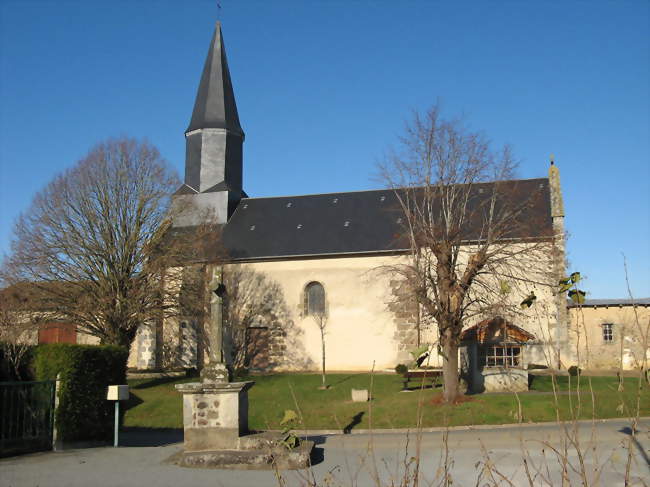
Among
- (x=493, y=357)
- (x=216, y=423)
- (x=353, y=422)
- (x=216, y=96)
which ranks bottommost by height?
(x=353, y=422)

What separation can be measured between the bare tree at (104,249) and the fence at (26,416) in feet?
36.1

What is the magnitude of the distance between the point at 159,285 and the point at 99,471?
14.8 m

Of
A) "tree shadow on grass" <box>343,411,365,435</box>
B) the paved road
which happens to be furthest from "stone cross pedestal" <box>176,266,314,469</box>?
"tree shadow on grass" <box>343,411,365,435</box>

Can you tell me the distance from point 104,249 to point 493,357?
1483 centimetres

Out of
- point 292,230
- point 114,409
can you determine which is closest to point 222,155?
point 292,230

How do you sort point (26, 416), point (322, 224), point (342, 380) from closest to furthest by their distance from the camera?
1. point (26, 416)
2. point (342, 380)
3. point (322, 224)

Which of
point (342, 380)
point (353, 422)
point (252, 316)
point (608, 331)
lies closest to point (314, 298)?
point (252, 316)

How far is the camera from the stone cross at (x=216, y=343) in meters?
10.3

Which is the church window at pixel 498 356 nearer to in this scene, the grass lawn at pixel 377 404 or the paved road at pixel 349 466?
the grass lawn at pixel 377 404

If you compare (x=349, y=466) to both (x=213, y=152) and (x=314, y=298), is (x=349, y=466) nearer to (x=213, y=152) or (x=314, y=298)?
(x=314, y=298)

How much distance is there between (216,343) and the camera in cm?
1072

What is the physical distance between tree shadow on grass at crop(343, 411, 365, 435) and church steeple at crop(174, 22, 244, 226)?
16135 mm

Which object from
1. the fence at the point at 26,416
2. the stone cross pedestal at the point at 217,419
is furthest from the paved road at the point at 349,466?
the stone cross pedestal at the point at 217,419

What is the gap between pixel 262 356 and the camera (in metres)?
28.2
